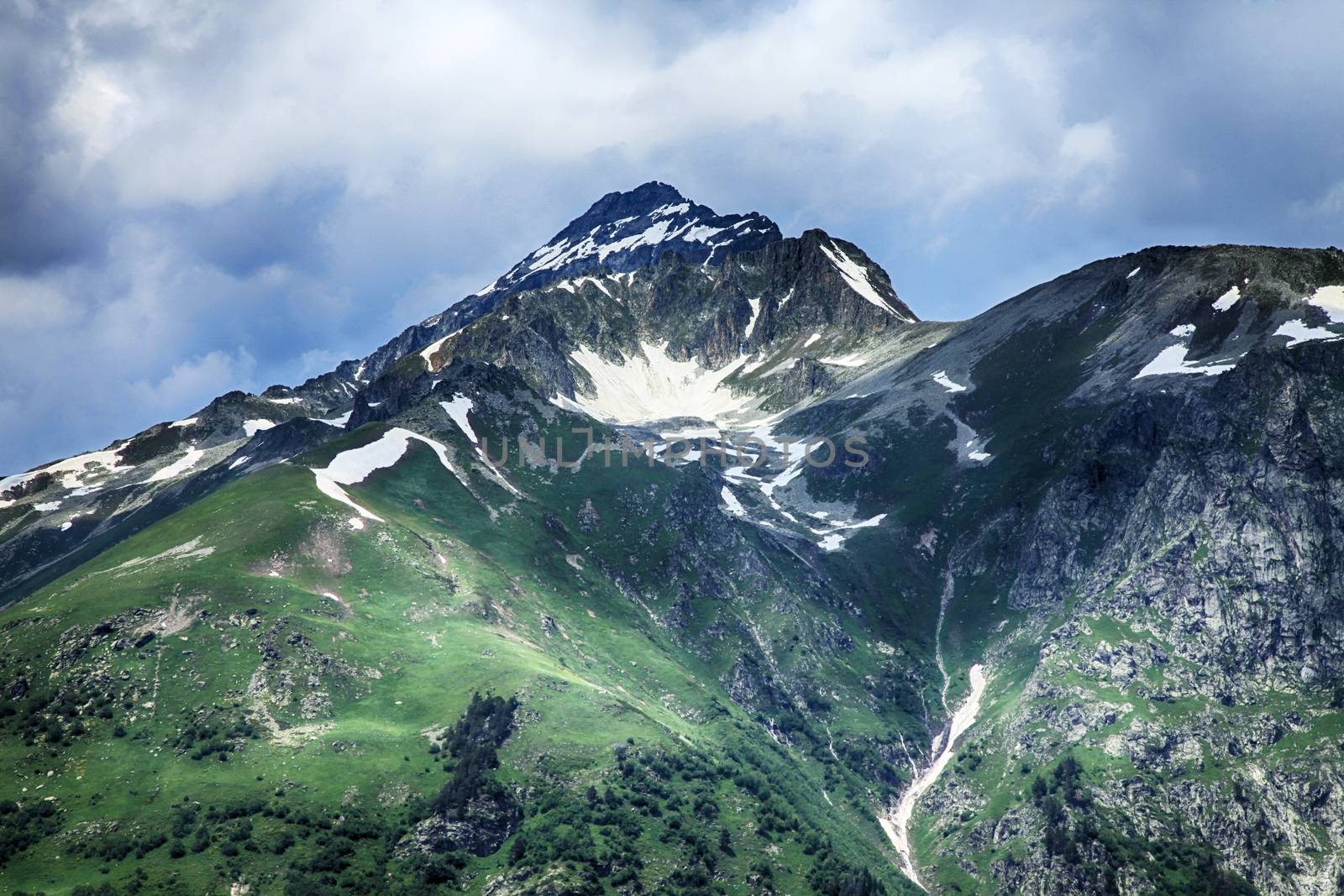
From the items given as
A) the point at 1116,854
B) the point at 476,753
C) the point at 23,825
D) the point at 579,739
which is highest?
the point at 23,825

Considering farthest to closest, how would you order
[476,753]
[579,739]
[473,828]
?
[579,739]
[476,753]
[473,828]

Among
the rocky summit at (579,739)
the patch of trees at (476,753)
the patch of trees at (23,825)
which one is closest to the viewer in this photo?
the patch of trees at (23,825)

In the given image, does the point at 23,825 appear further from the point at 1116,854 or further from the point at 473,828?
the point at 1116,854

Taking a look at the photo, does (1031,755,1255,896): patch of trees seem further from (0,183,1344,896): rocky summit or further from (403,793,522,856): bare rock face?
(403,793,522,856): bare rock face

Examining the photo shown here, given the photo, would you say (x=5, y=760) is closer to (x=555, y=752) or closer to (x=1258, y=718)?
(x=555, y=752)

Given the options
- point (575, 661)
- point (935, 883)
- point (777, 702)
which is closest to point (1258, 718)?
point (935, 883)

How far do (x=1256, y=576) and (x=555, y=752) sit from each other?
456 ft

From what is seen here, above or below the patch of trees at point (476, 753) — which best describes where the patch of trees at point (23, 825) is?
above

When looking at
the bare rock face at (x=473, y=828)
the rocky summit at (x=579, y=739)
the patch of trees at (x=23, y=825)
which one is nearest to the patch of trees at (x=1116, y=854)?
the rocky summit at (x=579, y=739)

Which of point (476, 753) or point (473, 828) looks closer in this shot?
point (473, 828)

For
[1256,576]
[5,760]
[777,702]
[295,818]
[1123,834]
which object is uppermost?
[5,760]

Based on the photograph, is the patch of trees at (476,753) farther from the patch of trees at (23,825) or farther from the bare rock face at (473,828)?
the patch of trees at (23,825)

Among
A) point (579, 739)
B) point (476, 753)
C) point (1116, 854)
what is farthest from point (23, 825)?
point (1116, 854)

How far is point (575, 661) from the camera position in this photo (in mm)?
174625
